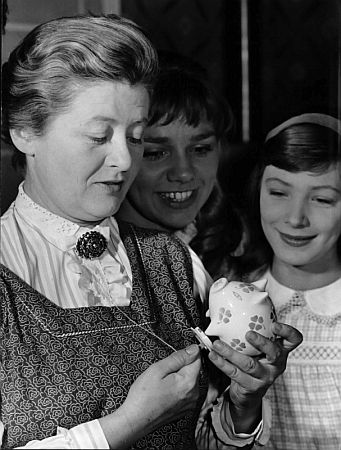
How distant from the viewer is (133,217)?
121 centimetres

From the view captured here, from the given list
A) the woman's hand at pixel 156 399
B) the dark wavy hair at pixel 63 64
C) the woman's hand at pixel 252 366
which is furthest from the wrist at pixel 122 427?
the dark wavy hair at pixel 63 64

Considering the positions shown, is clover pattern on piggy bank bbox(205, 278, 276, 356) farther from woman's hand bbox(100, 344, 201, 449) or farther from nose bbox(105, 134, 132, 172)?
nose bbox(105, 134, 132, 172)

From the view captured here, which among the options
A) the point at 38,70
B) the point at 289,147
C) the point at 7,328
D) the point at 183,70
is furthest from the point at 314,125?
the point at 7,328

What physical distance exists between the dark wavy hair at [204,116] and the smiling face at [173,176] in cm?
1

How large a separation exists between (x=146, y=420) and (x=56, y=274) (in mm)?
228

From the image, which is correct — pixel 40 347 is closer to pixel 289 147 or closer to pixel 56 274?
pixel 56 274

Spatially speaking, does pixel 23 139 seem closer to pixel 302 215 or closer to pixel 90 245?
pixel 90 245


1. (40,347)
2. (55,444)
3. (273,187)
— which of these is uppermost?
(273,187)

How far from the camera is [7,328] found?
38.3 inches

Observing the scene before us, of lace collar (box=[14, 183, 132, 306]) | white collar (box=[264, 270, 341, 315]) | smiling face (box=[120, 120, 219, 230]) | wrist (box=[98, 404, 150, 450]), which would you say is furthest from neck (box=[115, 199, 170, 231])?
wrist (box=[98, 404, 150, 450])

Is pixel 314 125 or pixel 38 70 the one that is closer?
pixel 38 70

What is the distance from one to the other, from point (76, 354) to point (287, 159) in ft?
1.53

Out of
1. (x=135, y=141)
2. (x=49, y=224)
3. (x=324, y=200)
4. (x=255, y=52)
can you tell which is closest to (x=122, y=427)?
(x=49, y=224)

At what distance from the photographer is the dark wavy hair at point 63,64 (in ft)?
3.25
